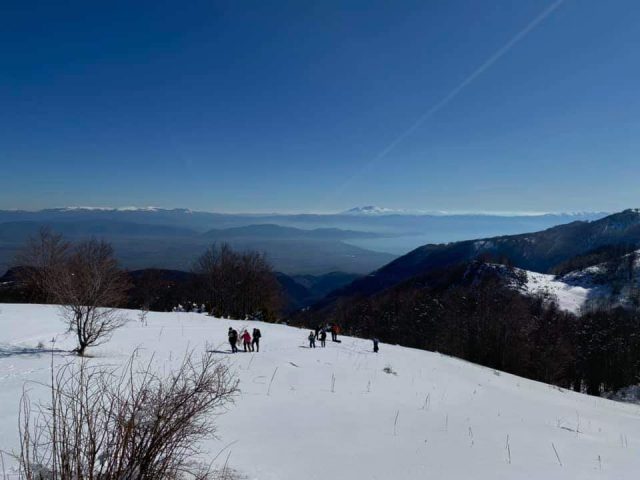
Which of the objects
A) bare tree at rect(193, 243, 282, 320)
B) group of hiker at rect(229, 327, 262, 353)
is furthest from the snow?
group of hiker at rect(229, 327, 262, 353)

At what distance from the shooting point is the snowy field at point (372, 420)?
7742 mm

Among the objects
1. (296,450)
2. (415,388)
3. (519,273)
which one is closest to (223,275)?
(415,388)

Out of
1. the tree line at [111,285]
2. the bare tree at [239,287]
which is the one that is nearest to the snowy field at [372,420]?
the tree line at [111,285]

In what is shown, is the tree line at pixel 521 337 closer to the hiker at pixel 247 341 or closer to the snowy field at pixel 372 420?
the hiker at pixel 247 341

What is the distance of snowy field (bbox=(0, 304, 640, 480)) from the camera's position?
7.74m

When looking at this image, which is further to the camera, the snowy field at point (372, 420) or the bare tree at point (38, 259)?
the bare tree at point (38, 259)

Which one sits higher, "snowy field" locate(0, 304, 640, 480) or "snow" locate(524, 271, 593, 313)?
"snowy field" locate(0, 304, 640, 480)

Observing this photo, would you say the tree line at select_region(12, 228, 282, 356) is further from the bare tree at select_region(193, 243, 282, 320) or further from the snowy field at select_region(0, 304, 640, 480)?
the snowy field at select_region(0, 304, 640, 480)

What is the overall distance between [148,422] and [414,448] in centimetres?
699

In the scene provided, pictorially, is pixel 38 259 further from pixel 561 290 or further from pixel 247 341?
pixel 561 290

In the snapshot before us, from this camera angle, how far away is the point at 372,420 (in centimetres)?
1077

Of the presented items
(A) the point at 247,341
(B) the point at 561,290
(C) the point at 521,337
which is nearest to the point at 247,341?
(A) the point at 247,341

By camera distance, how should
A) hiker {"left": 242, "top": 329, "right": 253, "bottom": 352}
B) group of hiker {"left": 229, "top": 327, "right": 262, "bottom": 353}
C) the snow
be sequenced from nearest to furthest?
group of hiker {"left": 229, "top": 327, "right": 262, "bottom": 353}, hiker {"left": 242, "top": 329, "right": 253, "bottom": 352}, the snow

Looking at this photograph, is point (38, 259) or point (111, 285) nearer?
point (111, 285)
